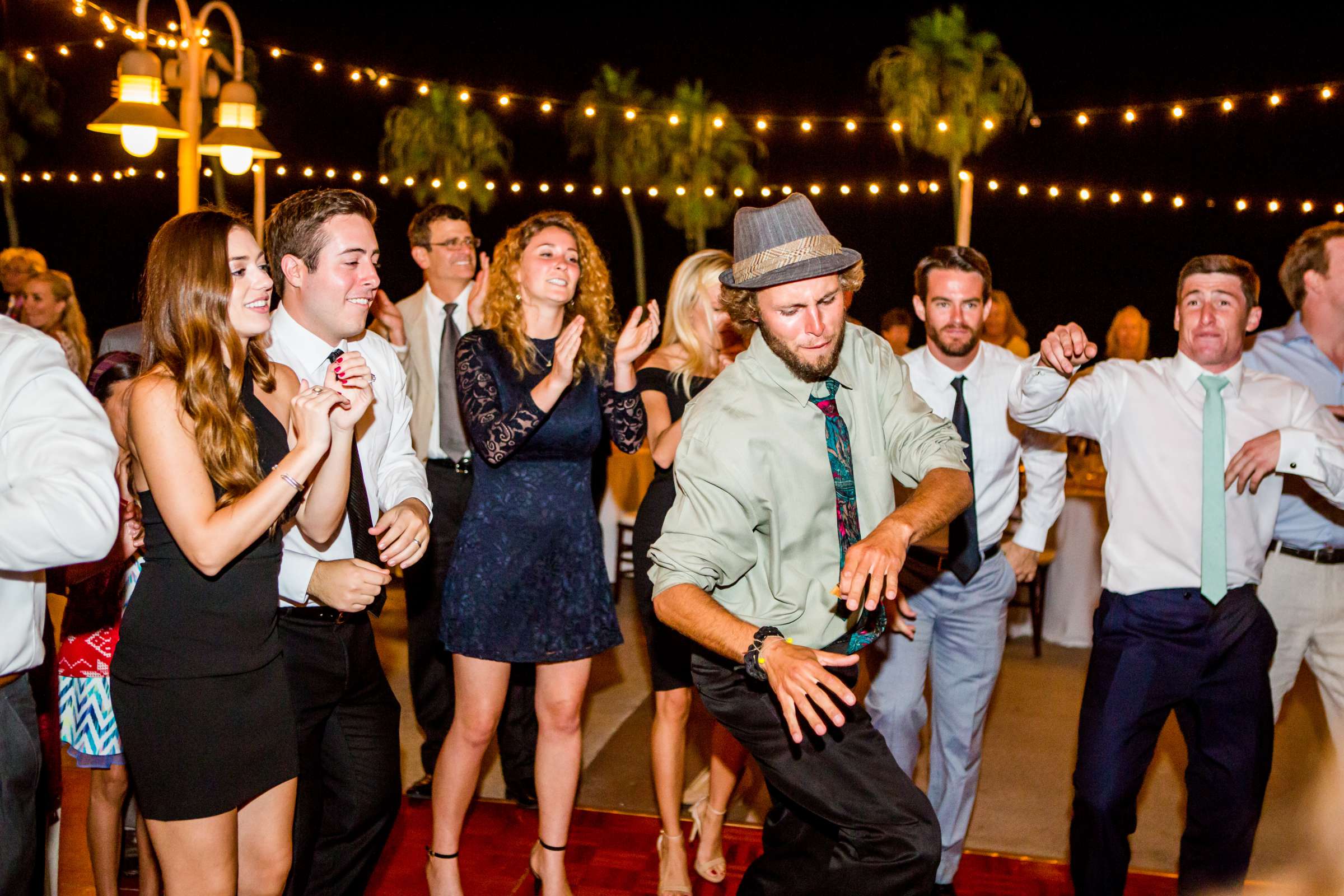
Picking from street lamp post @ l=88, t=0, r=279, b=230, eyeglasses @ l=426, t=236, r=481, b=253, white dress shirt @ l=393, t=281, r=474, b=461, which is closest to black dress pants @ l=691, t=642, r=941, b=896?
white dress shirt @ l=393, t=281, r=474, b=461

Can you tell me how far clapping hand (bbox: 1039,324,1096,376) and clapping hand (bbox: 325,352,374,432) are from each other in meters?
1.53

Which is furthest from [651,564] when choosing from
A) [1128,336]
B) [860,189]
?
[860,189]

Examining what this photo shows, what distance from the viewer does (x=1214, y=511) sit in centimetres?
263

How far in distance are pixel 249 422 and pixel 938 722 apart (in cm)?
209

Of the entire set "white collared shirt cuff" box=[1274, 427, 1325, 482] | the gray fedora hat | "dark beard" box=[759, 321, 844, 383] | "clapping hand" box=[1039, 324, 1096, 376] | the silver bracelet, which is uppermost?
the gray fedora hat

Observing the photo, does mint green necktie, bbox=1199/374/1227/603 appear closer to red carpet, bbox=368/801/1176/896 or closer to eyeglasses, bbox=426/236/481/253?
red carpet, bbox=368/801/1176/896

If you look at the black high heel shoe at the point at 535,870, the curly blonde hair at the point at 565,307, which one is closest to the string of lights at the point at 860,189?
the curly blonde hair at the point at 565,307

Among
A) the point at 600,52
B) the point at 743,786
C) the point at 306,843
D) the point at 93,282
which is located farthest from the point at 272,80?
the point at 306,843

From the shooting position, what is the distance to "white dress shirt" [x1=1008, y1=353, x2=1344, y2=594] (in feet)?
8.75

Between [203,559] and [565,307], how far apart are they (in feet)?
5.04

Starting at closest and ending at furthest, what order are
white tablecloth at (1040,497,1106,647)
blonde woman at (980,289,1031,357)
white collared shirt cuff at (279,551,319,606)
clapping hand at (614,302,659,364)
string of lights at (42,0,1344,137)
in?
white collared shirt cuff at (279,551,319,606)
clapping hand at (614,302,659,364)
white tablecloth at (1040,497,1106,647)
blonde woman at (980,289,1031,357)
string of lights at (42,0,1344,137)

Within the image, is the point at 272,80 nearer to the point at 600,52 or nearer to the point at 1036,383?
the point at 600,52

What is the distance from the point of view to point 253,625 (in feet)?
6.27

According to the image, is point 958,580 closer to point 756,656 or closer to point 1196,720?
point 1196,720
